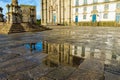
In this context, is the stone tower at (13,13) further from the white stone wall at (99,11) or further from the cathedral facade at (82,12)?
the white stone wall at (99,11)

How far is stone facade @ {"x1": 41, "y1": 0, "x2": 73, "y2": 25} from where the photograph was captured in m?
42.0

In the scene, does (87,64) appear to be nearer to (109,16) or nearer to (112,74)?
Answer: (112,74)

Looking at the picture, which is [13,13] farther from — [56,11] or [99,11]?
[56,11]

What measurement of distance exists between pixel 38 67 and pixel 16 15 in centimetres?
1769

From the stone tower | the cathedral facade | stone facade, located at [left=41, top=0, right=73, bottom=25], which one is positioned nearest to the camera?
the stone tower

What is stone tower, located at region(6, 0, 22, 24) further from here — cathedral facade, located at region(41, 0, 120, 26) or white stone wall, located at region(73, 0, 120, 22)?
white stone wall, located at region(73, 0, 120, 22)

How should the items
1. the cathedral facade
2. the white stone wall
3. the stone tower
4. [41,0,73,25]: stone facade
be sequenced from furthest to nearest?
[41,0,73,25]: stone facade → the cathedral facade → the white stone wall → the stone tower

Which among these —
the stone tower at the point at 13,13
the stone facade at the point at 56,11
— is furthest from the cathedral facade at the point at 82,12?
the stone tower at the point at 13,13

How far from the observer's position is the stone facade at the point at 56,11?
42.0 metres

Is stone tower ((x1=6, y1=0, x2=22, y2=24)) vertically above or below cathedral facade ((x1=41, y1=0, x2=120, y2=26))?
below

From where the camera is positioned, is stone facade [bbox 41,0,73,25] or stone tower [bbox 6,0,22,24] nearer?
stone tower [bbox 6,0,22,24]

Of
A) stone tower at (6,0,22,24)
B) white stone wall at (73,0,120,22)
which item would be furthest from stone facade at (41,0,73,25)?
stone tower at (6,0,22,24)

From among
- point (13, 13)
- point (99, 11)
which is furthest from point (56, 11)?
point (13, 13)

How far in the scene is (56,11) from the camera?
45.5m
